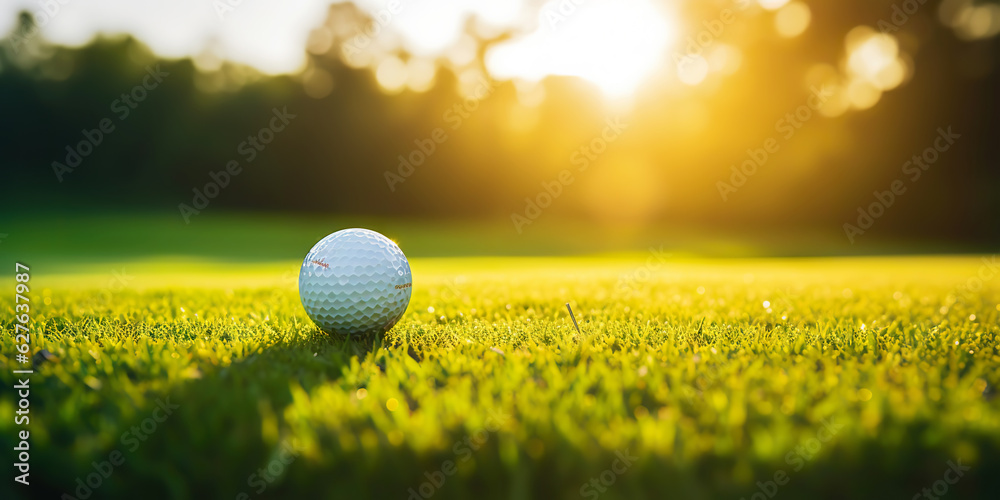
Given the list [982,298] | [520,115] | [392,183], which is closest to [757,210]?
[520,115]

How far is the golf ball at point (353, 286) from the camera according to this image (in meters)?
3.22

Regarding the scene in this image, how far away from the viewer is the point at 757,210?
23094 mm

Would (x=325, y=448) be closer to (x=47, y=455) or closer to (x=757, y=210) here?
(x=47, y=455)

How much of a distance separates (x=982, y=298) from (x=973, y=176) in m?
21.8
